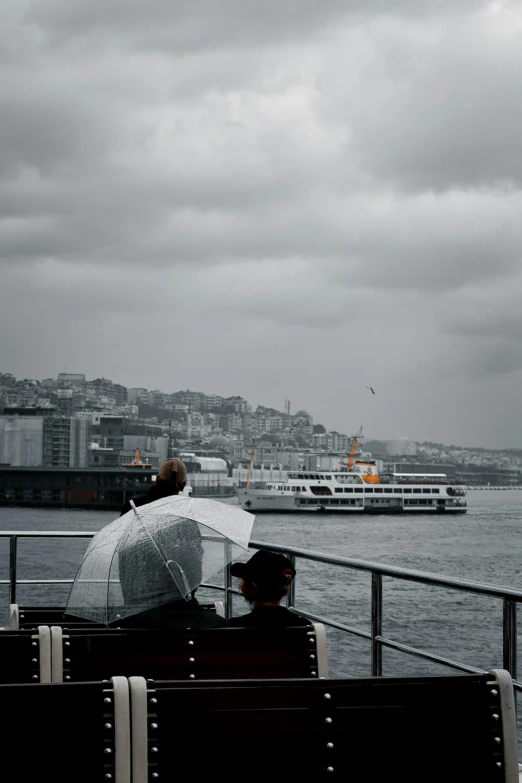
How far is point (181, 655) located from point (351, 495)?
293 ft

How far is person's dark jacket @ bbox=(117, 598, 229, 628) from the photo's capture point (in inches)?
131

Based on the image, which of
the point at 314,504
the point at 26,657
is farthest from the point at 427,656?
the point at 314,504

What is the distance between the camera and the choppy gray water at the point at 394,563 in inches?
861

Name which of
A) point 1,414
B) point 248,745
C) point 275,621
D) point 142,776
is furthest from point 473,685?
point 1,414

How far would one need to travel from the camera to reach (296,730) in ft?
6.20

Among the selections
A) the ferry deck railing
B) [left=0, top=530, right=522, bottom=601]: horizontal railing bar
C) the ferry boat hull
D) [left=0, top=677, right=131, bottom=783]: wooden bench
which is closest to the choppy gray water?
the ferry boat hull

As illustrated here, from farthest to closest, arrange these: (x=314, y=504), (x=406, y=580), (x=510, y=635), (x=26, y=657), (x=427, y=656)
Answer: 1. (x=314, y=504)
2. (x=406, y=580)
3. (x=427, y=656)
4. (x=510, y=635)
5. (x=26, y=657)

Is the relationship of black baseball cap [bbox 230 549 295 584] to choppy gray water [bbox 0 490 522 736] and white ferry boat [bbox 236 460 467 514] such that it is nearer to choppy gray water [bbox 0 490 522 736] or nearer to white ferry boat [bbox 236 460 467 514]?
choppy gray water [bbox 0 490 522 736]

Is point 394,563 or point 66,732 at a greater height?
point 66,732

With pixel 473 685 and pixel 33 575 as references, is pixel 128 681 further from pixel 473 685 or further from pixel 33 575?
pixel 33 575

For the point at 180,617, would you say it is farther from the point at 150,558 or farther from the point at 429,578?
the point at 429,578

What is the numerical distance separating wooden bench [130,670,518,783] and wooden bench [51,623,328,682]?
704 millimetres

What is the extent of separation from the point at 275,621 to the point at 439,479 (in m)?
102

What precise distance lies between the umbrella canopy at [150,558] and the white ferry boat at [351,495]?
84.8m
